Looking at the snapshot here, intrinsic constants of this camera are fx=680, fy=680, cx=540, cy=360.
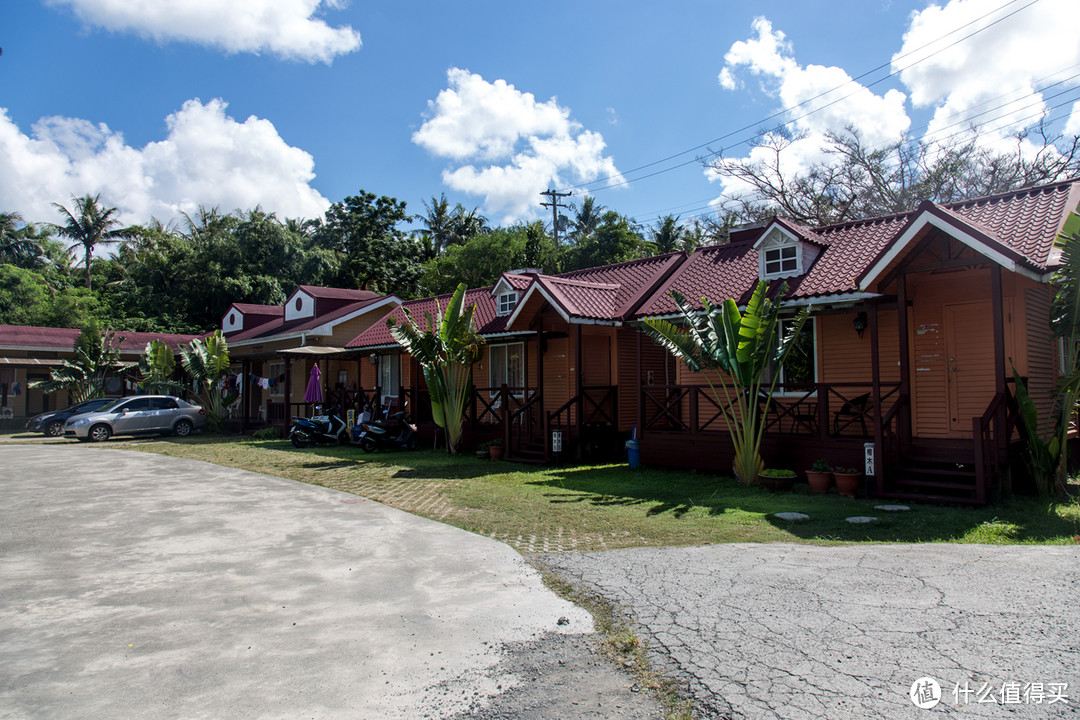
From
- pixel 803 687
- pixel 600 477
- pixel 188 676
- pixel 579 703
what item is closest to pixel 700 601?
pixel 803 687

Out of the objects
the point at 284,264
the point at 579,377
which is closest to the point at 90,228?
the point at 284,264

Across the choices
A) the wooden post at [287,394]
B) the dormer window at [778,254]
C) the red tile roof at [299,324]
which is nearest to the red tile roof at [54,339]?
the red tile roof at [299,324]

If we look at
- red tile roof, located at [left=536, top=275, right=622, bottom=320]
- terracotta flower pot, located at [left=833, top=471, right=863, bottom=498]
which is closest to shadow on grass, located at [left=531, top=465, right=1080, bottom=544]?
terracotta flower pot, located at [left=833, top=471, right=863, bottom=498]

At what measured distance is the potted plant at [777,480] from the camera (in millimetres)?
11219

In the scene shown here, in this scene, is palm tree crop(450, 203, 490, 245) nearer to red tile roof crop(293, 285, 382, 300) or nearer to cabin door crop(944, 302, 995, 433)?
red tile roof crop(293, 285, 382, 300)

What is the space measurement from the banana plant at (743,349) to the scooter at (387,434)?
9.04m

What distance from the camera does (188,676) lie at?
4246 mm

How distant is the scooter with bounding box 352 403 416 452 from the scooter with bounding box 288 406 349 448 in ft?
3.13

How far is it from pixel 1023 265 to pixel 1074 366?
1.73 m

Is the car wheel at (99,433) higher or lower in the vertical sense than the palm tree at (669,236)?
lower

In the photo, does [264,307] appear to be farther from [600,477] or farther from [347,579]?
[347,579]

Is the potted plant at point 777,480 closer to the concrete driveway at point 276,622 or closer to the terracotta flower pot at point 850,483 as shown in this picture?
the terracotta flower pot at point 850,483

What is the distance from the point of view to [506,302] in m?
19.7

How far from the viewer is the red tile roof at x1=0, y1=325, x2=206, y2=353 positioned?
30.0 meters
